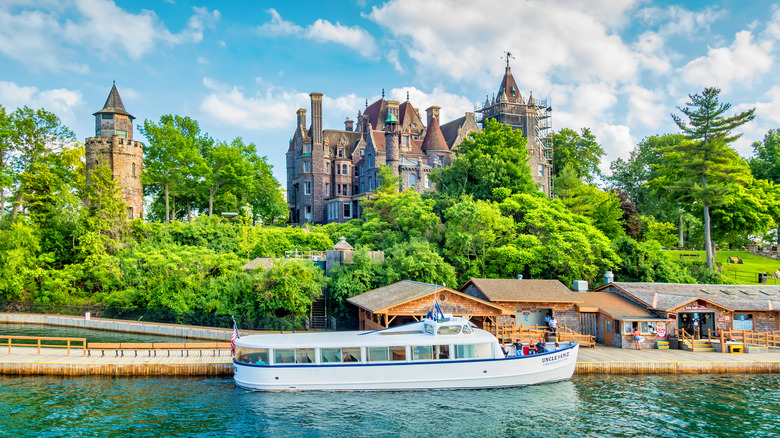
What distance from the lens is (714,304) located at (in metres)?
29.5

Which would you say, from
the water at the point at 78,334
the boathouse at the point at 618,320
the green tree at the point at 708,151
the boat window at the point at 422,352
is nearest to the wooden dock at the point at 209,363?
the boathouse at the point at 618,320

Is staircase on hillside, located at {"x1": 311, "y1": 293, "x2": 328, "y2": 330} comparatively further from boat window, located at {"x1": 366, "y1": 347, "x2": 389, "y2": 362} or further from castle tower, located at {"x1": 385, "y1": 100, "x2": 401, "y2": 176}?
castle tower, located at {"x1": 385, "y1": 100, "x2": 401, "y2": 176}

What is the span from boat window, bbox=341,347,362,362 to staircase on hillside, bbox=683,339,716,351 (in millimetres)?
17961

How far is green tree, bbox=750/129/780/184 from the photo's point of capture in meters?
63.2

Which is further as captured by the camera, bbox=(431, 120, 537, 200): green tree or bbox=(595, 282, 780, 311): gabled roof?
bbox=(431, 120, 537, 200): green tree

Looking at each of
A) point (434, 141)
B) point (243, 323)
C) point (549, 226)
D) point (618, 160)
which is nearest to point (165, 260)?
point (243, 323)

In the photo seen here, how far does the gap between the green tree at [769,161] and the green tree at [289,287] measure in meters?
54.5

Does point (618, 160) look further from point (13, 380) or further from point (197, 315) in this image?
point (13, 380)

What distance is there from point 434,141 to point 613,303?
1706 inches

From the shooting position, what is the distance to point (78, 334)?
113ft

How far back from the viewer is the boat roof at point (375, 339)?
72.7 feet

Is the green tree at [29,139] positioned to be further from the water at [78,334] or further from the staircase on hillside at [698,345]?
the staircase on hillside at [698,345]

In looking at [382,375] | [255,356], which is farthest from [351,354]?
Answer: [255,356]

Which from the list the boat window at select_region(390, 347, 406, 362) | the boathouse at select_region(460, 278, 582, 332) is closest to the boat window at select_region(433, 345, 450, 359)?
the boat window at select_region(390, 347, 406, 362)
